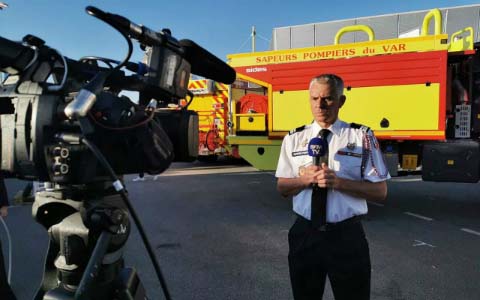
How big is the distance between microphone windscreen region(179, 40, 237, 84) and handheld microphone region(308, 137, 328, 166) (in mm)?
542

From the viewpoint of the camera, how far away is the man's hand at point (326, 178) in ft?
6.03

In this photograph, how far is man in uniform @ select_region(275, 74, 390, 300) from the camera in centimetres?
187

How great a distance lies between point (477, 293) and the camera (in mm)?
3041

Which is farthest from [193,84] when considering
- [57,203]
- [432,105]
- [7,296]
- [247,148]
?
[57,203]

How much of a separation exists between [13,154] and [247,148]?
16.4 ft

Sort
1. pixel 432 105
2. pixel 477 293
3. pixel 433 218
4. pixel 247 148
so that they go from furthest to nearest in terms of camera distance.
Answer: pixel 247 148 < pixel 433 218 < pixel 432 105 < pixel 477 293

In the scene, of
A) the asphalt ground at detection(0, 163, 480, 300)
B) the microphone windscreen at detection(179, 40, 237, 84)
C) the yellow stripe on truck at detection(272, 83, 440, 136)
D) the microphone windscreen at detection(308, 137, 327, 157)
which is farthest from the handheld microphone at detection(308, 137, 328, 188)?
the yellow stripe on truck at detection(272, 83, 440, 136)

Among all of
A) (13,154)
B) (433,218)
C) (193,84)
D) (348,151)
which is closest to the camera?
(13,154)

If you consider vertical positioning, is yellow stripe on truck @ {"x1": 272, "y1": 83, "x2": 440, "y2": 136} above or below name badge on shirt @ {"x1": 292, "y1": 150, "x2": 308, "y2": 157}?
above

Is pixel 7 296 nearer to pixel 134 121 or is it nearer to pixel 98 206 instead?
pixel 98 206

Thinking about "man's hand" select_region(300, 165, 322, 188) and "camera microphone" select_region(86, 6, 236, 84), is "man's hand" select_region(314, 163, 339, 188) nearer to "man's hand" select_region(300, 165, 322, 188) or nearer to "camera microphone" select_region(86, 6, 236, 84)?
"man's hand" select_region(300, 165, 322, 188)

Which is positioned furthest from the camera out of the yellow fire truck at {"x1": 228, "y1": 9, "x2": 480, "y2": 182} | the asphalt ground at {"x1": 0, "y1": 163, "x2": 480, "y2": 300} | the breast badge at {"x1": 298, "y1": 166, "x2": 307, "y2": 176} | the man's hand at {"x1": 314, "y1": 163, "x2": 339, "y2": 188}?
the yellow fire truck at {"x1": 228, "y1": 9, "x2": 480, "y2": 182}

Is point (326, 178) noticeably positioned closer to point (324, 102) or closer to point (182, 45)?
point (324, 102)

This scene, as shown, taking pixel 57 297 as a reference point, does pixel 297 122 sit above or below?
above
